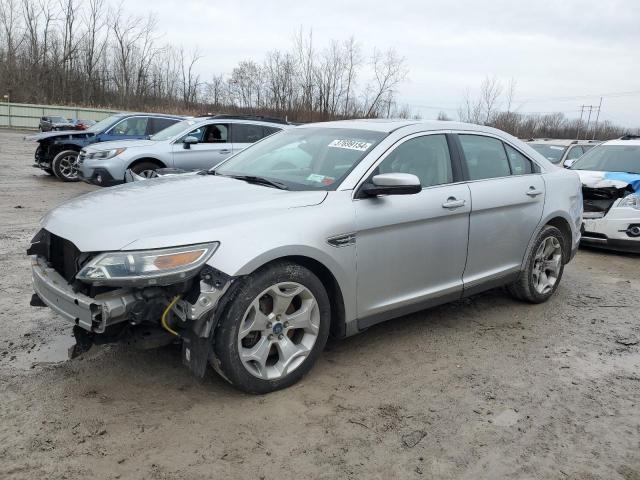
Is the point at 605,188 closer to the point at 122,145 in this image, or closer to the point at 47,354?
the point at 47,354

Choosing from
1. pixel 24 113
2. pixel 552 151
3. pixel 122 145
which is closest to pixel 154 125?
pixel 122 145

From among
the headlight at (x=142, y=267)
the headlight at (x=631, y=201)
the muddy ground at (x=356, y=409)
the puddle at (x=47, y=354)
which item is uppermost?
the headlight at (x=631, y=201)

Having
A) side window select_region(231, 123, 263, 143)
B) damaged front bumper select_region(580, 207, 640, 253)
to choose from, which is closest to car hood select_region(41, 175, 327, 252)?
damaged front bumper select_region(580, 207, 640, 253)

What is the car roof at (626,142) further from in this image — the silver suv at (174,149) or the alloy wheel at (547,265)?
the silver suv at (174,149)

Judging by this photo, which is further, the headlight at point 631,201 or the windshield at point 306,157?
the headlight at point 631,201

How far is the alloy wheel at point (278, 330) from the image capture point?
3.11 metres

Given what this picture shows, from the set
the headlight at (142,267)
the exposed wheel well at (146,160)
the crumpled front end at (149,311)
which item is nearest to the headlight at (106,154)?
the exposed wheel well at (146,160)

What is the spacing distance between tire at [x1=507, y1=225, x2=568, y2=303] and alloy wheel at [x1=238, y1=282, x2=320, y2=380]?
8.26ft

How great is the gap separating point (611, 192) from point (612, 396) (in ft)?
16.5

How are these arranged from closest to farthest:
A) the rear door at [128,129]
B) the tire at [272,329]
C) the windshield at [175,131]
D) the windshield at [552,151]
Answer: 1. the tire at [272,329]
2. the windshield at [175,131]
3. the windshield at [552,151]
4. the rear door at [128,129]

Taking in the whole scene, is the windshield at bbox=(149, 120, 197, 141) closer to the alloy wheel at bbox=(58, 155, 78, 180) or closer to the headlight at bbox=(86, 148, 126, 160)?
the headlight at bbox=(86, 148, 126, 160)

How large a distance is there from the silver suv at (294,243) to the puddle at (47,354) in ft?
1.34

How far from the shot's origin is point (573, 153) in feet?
39.3

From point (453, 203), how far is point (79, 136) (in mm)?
11680
